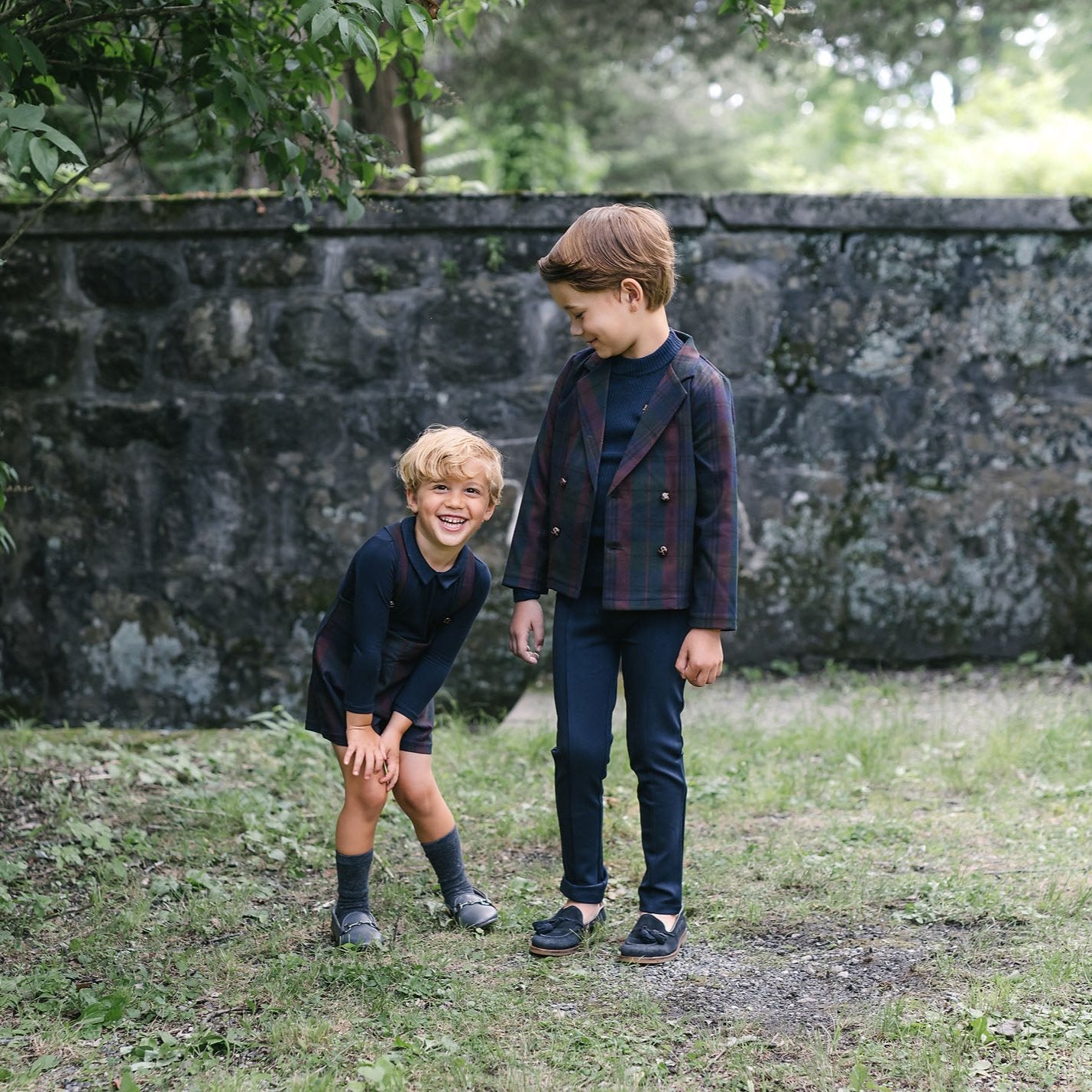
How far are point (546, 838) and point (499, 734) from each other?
2.92 feet

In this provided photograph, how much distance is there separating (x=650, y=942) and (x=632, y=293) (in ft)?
4.50

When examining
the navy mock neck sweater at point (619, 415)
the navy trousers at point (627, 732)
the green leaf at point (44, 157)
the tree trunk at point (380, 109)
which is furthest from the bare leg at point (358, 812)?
the tree trunk at point (380, 109)

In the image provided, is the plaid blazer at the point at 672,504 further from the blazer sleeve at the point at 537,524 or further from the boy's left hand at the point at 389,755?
the boy's left hand at the point at 389,755

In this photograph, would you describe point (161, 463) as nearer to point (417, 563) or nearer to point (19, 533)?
point (19, 533)

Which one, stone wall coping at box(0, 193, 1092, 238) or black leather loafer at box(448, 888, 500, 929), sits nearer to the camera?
black leather loafer at box(448, 888, 500, 929)

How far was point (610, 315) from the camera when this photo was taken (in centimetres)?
263

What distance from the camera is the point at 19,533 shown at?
16.1ft

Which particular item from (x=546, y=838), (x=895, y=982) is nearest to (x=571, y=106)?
(x=546, y=838)

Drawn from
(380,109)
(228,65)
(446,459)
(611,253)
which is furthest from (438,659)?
(380,109)

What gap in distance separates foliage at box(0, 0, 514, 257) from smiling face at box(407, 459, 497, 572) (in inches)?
34.2

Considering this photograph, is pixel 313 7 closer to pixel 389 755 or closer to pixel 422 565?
pixel 422 565

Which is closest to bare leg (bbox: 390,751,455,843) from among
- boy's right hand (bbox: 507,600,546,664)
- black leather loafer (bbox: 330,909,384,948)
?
black leather loafer (bbox: 330,909,384,948)

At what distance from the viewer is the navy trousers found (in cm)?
270

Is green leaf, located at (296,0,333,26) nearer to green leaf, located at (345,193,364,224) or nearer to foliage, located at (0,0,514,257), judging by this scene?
foliage, located at (0,0,514,257)
